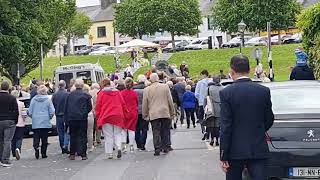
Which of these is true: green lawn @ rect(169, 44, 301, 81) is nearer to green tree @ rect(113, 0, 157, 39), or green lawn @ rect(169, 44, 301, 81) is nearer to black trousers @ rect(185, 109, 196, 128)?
green tree @ rect(113, 0, 157, 39)

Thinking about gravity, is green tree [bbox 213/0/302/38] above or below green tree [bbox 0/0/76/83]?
above

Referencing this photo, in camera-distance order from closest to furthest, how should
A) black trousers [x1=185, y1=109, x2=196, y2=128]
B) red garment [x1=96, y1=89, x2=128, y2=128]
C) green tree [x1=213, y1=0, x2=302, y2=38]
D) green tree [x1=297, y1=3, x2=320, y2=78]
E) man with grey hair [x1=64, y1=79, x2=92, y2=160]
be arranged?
red garment [x1=96, y1=89, x2=128, y2=128]
man with grey hair [x1=64, y1=79, x2=92, y2=160]
green tree [x1=297, y1=3, x2=320, y2=78]
black trousers [x1=185, y1=109, x2=196, y2=128]
green tree [x1=213, y1=0, x2=302, y2=38]

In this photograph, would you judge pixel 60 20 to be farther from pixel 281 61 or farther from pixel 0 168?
pixel 0 168

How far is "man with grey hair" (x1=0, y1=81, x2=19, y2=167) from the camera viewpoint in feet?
49.8

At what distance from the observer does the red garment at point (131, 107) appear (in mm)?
16344

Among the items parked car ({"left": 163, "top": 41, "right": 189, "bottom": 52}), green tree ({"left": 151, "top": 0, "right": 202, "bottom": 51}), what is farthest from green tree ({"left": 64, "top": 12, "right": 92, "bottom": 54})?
green tree ({"left": 151, "top": 0, "right": 202, "bottom": 51})

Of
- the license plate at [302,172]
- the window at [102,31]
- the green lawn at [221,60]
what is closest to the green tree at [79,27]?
the window at [102,31]

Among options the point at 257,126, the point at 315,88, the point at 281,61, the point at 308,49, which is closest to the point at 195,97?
the point at 308,49

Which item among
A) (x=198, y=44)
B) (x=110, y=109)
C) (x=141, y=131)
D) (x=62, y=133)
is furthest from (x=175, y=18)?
(x=110, y=109)

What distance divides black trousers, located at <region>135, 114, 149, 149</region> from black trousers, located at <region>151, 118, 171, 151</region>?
0.87 metres

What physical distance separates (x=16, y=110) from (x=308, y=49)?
829cm

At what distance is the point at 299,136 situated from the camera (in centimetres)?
935

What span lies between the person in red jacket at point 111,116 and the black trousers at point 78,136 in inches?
17.8

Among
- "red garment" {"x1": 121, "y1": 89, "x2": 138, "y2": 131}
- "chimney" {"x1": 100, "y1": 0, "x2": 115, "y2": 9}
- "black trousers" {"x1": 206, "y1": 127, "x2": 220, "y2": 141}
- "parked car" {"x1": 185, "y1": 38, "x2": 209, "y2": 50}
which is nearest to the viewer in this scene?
"red garment" {"x1": 121, "y1": 89, "x2": 138, "y2": 131}
